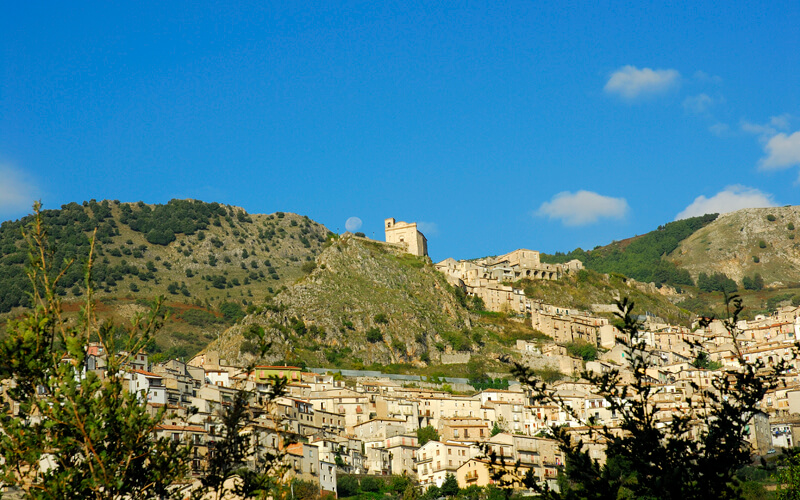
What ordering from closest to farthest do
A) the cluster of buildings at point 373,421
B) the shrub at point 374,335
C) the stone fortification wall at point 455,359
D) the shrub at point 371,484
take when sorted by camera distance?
the shrub at point 371,484, the cluster of buildings at point 373,421, the stone fortification wall at point 455,359, the shrub at point 374,335

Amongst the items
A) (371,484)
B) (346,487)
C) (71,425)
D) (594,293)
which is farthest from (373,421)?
(594,293)

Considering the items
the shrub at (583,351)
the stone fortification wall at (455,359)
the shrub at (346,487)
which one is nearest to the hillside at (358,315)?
the stone fortification wall at (455,359)

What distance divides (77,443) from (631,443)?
31.2ft

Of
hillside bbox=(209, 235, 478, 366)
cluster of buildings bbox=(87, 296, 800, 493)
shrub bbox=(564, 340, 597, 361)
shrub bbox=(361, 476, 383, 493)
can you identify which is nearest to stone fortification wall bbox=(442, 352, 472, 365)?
hillside bbox=(209, 235, 478, 366)

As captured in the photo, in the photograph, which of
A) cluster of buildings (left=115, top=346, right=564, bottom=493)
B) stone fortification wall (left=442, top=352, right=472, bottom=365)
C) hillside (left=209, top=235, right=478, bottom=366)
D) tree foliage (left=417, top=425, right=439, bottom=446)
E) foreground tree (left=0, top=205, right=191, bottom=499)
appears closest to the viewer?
foreground tree (left=0, top=205, right=191, bottom=499)

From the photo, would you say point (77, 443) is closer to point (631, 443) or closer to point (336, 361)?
point (631, 443)

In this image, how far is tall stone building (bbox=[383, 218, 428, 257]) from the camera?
151 m

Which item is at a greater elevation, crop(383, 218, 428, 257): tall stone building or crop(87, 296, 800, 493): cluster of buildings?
crop(383, 218, 428, 257): tall stone building

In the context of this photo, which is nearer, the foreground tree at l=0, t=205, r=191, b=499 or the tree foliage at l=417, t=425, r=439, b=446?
the foreground tree at l=0, t=205, r=191, b=499

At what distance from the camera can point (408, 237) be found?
152 m

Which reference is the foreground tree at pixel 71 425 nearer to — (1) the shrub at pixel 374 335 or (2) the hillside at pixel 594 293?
(1) the shrub at pixel 374 335

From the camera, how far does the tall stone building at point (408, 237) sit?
151m

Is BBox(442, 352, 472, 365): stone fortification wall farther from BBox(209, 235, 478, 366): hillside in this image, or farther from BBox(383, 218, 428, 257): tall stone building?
BBox(383, 218, 428, 257): tall stone building

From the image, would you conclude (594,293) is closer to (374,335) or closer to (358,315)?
(358,315)
